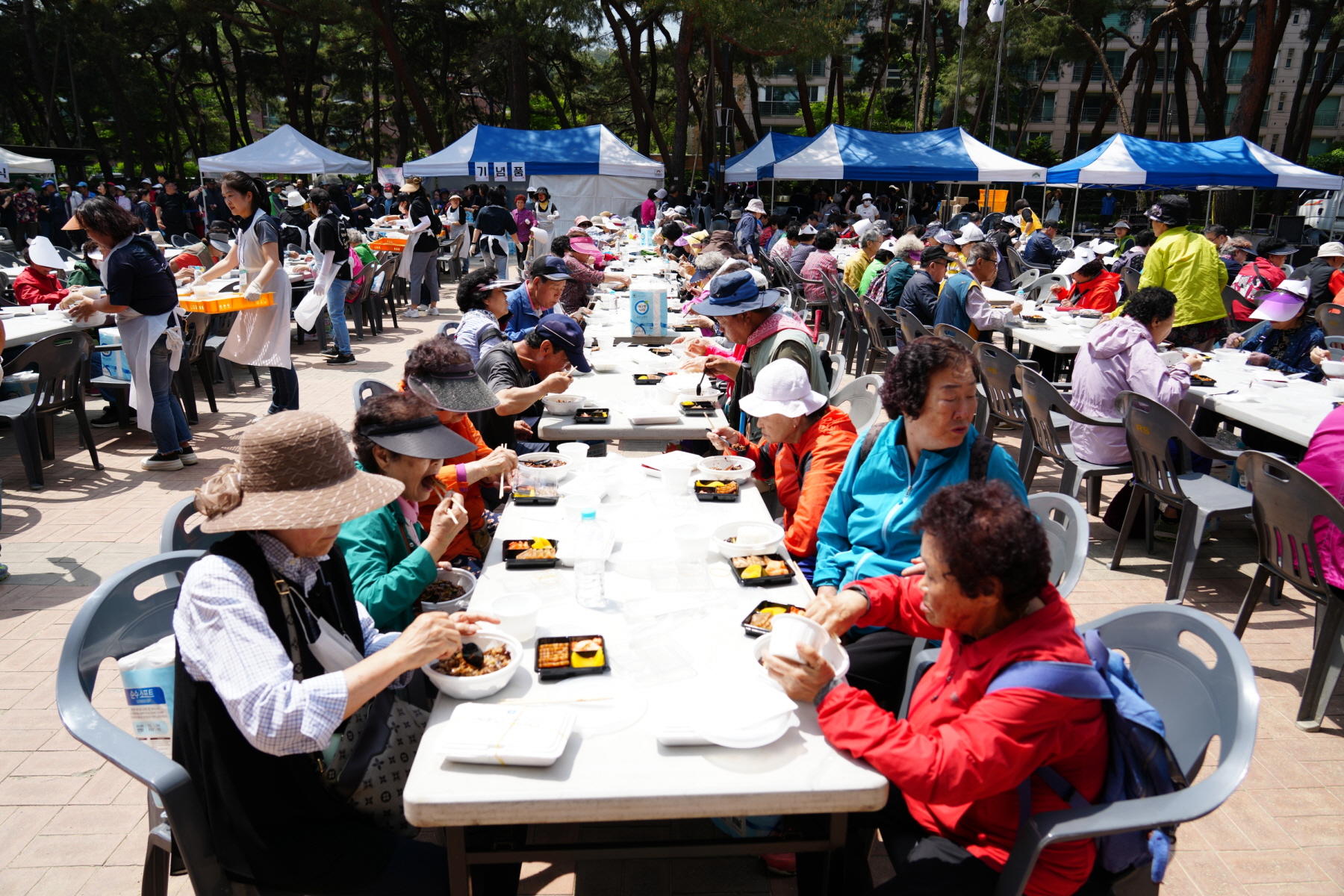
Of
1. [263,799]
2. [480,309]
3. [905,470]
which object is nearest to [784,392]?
[905,470]

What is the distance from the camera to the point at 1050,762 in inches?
68.3

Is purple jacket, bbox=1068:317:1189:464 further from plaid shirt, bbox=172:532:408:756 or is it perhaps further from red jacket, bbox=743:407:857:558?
plaid shirt, bbox=172:532:408:756

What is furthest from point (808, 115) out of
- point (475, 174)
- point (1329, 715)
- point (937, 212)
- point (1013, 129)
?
point (1329, 715)

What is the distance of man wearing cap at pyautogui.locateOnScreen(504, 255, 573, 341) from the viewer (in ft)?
18.6

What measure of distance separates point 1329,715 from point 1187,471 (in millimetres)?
1590

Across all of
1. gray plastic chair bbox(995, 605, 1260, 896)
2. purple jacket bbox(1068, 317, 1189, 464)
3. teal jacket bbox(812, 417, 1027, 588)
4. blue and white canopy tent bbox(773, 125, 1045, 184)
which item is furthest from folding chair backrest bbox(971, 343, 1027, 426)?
blue and white canopy tent bbox(773, 125, 1045, 184)

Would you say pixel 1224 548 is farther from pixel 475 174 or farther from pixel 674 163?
pixel 674 163

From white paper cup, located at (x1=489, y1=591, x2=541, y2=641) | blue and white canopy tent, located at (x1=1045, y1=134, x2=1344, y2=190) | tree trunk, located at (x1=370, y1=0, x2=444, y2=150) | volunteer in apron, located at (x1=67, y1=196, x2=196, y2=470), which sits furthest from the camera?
tree trunk, located at (x1=370, y1=0, x2=444, y2=150)

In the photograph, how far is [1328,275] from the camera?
26.0 feet

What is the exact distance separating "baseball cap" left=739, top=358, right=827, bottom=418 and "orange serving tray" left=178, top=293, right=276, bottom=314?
17.1 feet

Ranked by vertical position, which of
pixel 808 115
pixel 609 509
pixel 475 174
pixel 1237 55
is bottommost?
pixel 609 509

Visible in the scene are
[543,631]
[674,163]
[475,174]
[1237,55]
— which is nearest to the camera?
[543,631]

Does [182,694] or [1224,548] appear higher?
[182,694]

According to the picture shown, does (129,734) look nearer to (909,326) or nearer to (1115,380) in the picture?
Result: (1115,380)
